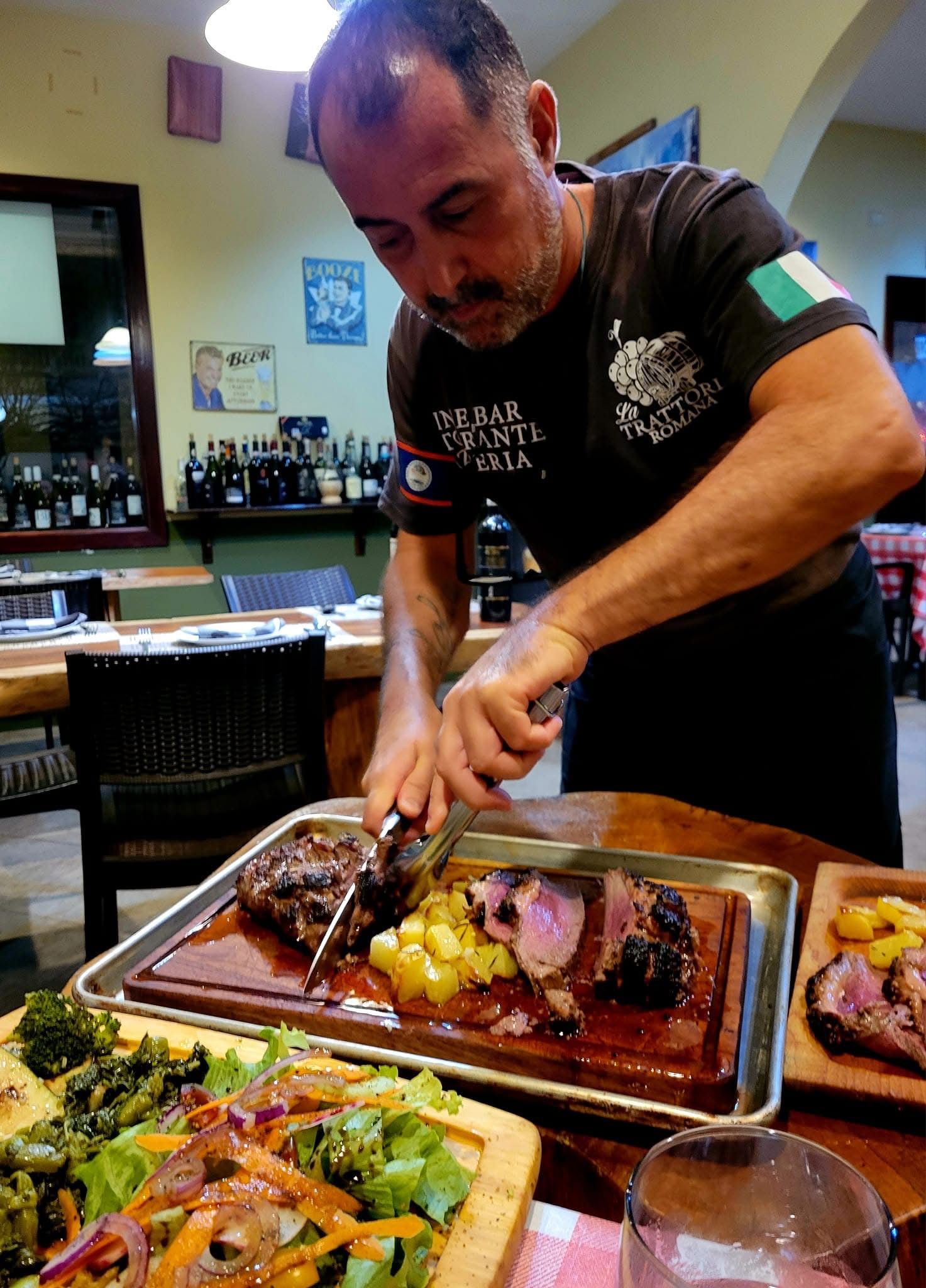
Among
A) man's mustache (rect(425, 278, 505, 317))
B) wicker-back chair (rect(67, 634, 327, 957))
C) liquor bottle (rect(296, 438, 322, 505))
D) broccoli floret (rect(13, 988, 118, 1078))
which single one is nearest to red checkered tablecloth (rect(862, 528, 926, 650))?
liquor bottle (rect(296, 438, 322, 505))

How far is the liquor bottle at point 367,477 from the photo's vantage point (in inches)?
243


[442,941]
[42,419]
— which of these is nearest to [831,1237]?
[442,941]

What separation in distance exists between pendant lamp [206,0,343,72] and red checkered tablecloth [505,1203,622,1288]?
3282 millimetres

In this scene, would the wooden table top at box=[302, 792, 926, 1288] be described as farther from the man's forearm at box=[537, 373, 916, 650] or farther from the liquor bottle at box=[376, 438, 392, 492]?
the liquor bottle at box=[376, 438, 392, 492]

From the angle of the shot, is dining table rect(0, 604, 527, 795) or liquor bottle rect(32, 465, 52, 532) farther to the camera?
liquor bottle rect(32, 465, 52, 532)

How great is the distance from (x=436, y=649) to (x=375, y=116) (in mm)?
918

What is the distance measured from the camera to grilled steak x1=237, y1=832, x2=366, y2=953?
1.14 meters

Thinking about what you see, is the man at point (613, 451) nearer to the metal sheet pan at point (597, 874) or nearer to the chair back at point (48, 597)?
the metal sheet pan at point (597, 874)

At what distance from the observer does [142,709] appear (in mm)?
2170

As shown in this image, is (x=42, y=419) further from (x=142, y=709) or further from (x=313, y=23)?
(x=142, y=709)

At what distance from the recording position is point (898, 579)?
5934mm

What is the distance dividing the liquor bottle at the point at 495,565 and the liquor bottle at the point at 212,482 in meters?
2.83

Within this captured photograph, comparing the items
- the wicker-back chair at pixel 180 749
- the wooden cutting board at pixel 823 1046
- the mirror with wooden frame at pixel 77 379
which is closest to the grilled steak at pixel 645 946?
the wooden cutting board at pixel 823 1046

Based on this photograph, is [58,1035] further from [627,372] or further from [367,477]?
[367,477]
